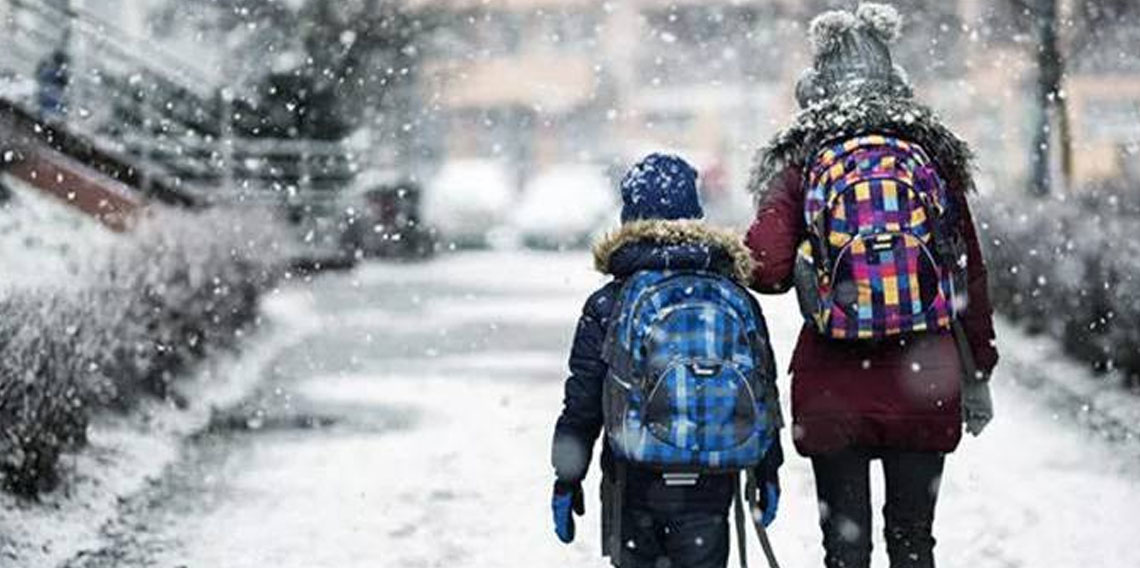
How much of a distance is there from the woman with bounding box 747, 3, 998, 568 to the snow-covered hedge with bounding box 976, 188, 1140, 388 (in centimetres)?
629

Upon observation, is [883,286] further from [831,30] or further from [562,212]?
[562,212]

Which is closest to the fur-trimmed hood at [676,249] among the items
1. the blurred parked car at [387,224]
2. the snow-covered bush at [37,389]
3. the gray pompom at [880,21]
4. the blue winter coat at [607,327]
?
the blue winter coat at [607,327]

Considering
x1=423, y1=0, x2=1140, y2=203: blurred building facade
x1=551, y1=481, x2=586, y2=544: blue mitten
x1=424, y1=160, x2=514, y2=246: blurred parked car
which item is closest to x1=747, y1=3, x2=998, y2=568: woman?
x1=551, y1=481, x2=586, y2=544: blue mitten

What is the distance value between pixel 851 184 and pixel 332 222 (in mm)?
23596

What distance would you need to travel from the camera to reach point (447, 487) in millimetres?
8969

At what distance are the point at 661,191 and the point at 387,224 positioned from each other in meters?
25.3

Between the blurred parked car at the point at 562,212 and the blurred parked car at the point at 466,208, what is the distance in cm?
46

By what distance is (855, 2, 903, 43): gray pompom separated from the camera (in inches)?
180

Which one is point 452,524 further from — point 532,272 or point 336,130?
point 336,130

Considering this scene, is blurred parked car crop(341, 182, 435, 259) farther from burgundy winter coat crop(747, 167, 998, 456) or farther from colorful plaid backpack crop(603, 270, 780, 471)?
colorful plaid backpack crop(603, 270, 780, 471)

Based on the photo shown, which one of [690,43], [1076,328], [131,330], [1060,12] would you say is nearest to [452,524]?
[131,330]

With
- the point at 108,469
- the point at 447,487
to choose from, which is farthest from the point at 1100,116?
the point at 108,469

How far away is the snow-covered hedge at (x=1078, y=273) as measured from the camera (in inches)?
425

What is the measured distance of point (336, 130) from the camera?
101ft
